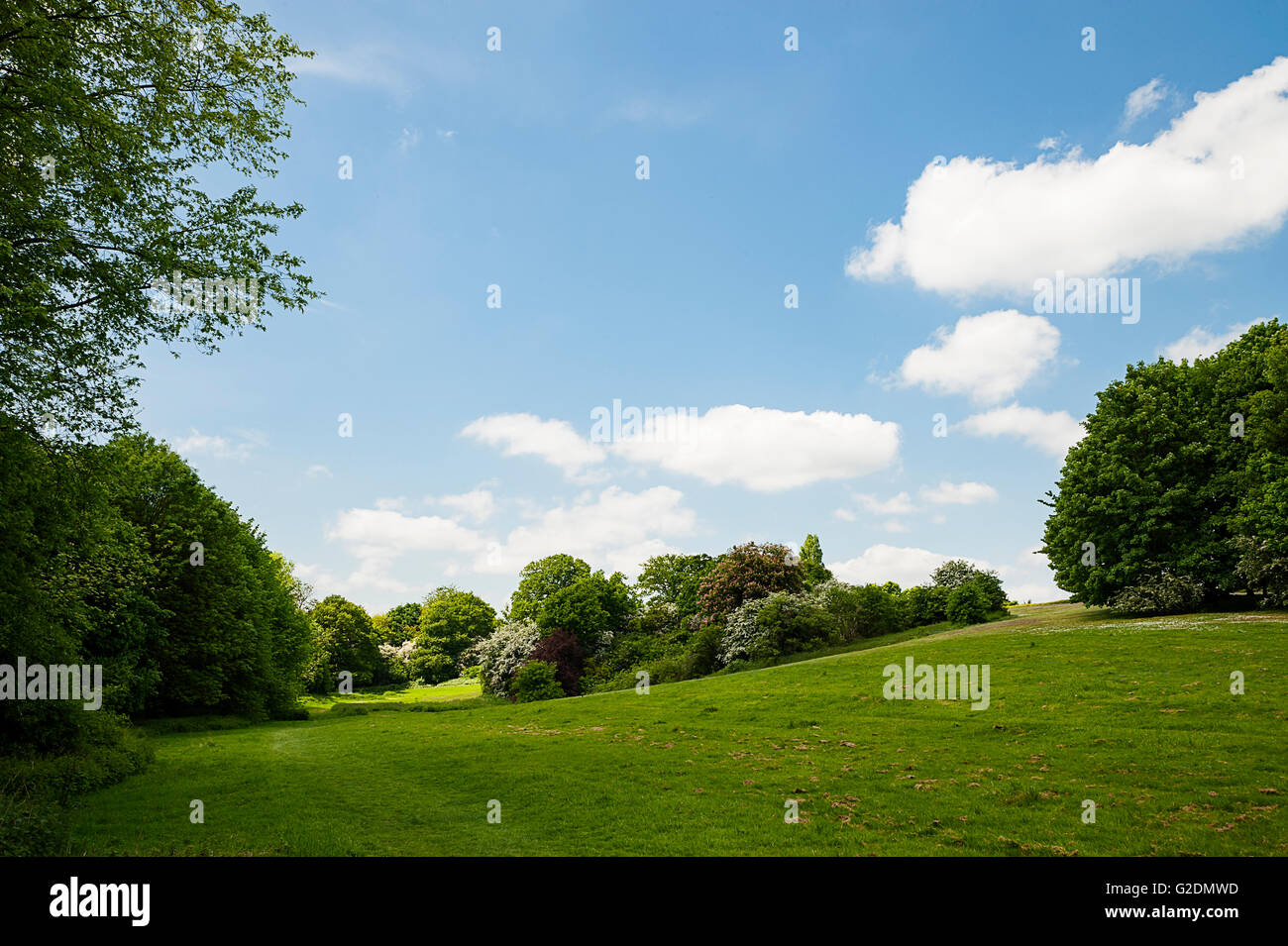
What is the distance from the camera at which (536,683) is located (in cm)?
4459

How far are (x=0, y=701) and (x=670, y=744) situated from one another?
63.5 ft

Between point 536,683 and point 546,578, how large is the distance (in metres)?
20.9

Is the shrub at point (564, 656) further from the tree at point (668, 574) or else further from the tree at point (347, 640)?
the tree at point (347, 640)

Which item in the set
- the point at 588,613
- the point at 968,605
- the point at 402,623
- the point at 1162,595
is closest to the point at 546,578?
the point at 588,613

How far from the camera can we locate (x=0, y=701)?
18734 mm

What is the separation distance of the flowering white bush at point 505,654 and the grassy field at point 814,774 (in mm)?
22097

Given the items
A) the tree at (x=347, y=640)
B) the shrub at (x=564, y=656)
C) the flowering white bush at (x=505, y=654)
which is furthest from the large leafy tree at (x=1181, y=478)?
the tree at (x=347, y=640)

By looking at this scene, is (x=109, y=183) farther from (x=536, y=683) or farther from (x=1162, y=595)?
(x=1162, y=595)

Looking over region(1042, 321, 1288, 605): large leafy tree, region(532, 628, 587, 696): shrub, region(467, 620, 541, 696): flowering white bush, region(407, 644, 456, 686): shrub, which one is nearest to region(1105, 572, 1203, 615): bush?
region(1042, 321, 1288, 605): large leafy tree

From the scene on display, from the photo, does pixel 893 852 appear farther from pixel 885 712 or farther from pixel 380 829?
pixel 885 712

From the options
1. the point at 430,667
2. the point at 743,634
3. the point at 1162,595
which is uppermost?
the point at 1162,595

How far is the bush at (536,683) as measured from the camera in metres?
43.8
